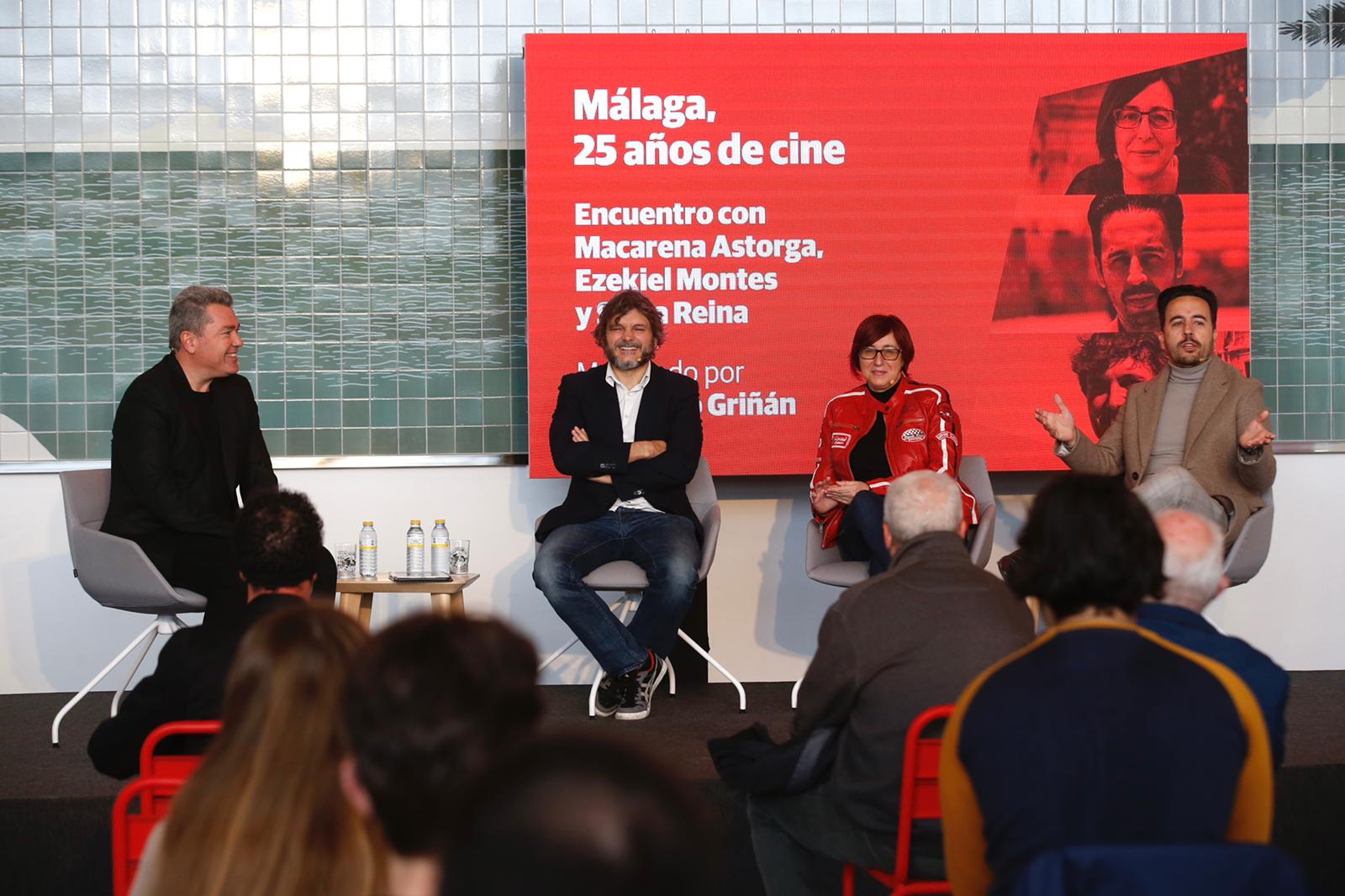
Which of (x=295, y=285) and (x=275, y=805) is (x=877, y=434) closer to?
(x=295, y=285)

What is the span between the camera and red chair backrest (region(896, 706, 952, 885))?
2.08 metres

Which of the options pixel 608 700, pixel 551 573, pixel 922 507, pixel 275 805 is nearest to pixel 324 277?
pixel 551 573

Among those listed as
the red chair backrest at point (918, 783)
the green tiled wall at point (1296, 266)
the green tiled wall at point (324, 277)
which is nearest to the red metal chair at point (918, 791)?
the red chair backrest at point (918, 783)

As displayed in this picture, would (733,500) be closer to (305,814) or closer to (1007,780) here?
(1007,780)

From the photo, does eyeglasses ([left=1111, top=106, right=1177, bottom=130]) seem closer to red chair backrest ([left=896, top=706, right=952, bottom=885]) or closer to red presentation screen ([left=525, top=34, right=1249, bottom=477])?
red presentation screen ([left=525, top=34, right=1249, bottom=477])

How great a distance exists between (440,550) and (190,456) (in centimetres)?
90

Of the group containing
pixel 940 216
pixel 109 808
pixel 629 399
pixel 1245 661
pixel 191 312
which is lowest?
pixel 109 808

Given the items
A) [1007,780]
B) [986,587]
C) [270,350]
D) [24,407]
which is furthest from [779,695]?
[1007,780]

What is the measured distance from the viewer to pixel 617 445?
15.0ft

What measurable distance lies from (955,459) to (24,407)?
3458 mm

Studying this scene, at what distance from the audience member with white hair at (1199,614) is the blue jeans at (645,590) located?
237 centimetres

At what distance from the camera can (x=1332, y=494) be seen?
5.30 m

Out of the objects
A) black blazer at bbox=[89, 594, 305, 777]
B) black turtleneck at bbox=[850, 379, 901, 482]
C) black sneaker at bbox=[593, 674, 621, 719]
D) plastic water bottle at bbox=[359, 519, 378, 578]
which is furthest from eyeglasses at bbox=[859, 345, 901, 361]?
black blazer at bbox=[89, 594, 305, 777]

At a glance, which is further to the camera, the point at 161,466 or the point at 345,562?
the point at 345,562
